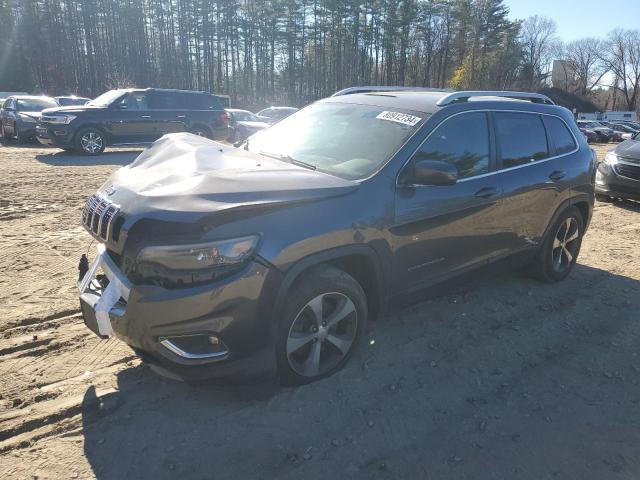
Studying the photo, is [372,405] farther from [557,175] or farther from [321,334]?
[557,175]

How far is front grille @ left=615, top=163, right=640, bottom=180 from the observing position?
8883 millimetres

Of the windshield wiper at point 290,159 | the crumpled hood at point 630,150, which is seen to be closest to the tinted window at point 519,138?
the windshield wiper at point 290,159

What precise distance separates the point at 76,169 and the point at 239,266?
394 inches

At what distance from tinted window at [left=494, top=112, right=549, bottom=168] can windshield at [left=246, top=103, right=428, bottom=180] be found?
0.95 m

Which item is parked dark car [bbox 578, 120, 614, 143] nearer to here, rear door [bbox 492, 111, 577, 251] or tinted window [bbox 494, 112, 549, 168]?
rear door [bbox 492, 111, 577, 251]

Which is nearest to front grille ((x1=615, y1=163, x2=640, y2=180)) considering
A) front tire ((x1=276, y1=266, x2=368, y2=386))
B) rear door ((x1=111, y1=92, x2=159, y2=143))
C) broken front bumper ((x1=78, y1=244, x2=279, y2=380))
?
front tire ((x1=276, y1=266, x2=368, y2=386))

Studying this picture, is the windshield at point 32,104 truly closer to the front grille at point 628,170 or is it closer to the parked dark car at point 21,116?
the parked dark car at point 21,116

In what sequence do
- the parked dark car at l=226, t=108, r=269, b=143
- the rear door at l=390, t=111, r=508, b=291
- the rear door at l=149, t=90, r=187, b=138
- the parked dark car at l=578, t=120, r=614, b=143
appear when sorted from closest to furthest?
the rear door at l=390, t=111, r=508, b=291 < the rear door at l=149, t=90, r=187, b=138 < the parked dark car at l=226, t=108, r=269, b=143 < the parked dark car at l=578, t=120, r=614, b=143

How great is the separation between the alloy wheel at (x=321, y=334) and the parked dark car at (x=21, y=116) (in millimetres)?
16105

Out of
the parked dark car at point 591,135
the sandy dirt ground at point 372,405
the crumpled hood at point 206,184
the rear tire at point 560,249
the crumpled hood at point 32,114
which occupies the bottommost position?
the parked dark car at point 591,135

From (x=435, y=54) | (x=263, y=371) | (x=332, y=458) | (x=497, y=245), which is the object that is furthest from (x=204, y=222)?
(x=435, y=54)

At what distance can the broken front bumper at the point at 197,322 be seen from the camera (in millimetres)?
2527

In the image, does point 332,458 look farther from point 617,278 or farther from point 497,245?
point 617,278

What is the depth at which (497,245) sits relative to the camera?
164 inches
